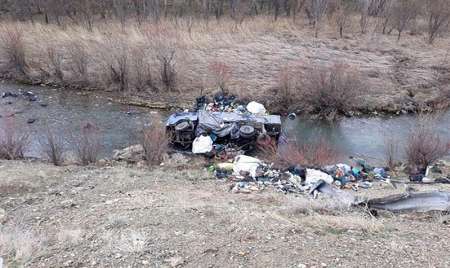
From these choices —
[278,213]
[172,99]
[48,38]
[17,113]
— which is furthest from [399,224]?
[48,38]

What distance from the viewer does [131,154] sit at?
1275cm

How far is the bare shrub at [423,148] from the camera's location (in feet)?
39.5

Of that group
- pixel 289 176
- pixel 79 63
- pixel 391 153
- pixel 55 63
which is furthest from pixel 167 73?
pixel 391 153

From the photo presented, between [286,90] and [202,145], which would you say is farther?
[286,90]

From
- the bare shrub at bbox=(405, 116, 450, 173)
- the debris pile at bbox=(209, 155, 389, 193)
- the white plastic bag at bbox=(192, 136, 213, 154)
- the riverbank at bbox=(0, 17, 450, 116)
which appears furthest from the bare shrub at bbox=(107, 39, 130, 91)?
the bare shrub at bbox=(405, 116, 450, 173)

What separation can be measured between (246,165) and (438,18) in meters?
19.4

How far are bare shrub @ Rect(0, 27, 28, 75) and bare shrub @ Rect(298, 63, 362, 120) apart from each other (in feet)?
41.4

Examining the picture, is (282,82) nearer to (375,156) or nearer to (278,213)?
(375,156)

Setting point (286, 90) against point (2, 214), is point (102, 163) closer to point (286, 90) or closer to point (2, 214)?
point (2, 214)

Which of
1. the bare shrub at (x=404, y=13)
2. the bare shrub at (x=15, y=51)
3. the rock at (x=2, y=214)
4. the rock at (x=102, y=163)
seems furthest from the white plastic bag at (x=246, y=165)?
the bare shrub at (x=404, y=13)

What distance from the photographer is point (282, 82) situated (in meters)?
17.7

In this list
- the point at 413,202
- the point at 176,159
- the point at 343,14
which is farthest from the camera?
Answer: the point at 343,14

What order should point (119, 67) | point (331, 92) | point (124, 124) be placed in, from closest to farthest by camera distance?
1. point (124, 124)
2. point (331, 92)
3. point (119, 67)

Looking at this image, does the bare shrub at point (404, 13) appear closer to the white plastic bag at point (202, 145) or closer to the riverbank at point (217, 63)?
the riverbank at point (217, 63)
